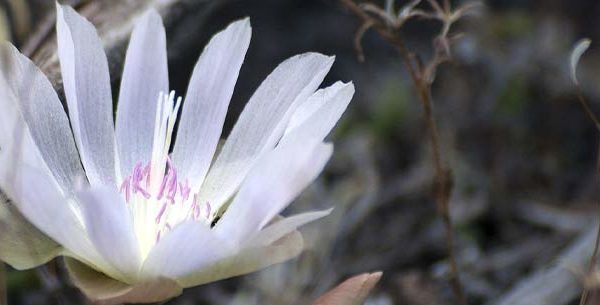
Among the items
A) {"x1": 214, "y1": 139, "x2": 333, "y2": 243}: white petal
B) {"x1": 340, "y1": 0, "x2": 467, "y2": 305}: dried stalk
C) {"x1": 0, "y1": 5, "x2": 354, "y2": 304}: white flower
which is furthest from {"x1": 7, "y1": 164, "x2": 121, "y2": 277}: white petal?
{"x1": 340, "y1": 0, "x2": 467, "y2": 305}: dried stalk

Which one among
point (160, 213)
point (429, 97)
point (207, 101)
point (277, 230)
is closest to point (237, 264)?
point (277, 230)

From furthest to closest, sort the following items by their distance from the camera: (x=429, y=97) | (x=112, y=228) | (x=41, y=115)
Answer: (x=429, y=97) < (x=41, y=115) < (x=112, y=228)

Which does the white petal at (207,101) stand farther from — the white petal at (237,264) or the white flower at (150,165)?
the white petal at (237,264)

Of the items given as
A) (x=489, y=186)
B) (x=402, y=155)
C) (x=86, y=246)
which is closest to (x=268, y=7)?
(x=402, y=155)

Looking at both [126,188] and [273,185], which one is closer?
[273,185]

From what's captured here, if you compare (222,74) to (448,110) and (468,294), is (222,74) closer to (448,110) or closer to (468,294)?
(468,294)

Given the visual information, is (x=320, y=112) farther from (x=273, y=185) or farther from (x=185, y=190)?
(x=185, y=190)
